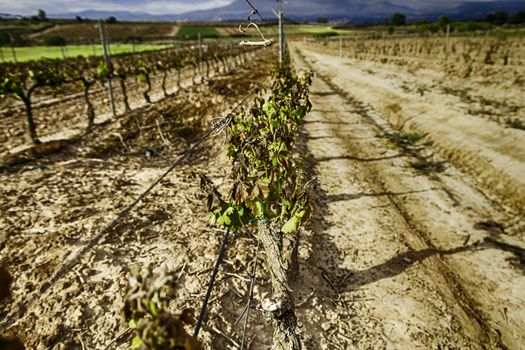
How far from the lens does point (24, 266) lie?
5125mm

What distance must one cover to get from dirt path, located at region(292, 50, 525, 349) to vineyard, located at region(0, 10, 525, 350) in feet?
0.11

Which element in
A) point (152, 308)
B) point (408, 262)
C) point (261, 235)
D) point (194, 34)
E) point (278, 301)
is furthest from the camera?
point (194, 34)

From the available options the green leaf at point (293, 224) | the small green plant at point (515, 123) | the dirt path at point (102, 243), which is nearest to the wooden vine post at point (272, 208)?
the green leaf at point (293, 224)

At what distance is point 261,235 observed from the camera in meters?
4.45

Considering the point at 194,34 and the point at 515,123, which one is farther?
the point at 194,34

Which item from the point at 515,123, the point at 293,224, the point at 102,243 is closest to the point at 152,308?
the point at 293,224

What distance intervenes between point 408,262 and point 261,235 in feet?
11.5

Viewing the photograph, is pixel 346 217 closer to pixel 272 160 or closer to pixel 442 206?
pixel 442 206

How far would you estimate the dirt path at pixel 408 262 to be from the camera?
15.6 ft

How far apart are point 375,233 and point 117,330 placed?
214 inches

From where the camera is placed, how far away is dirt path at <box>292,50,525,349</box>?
15.6ft

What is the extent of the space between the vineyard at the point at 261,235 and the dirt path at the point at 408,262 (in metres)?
0.03

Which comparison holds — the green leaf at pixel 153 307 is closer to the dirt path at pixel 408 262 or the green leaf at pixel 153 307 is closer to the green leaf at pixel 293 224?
the green leaf at pixel 293 224

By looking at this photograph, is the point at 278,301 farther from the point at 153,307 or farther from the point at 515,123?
the point at 515,123
